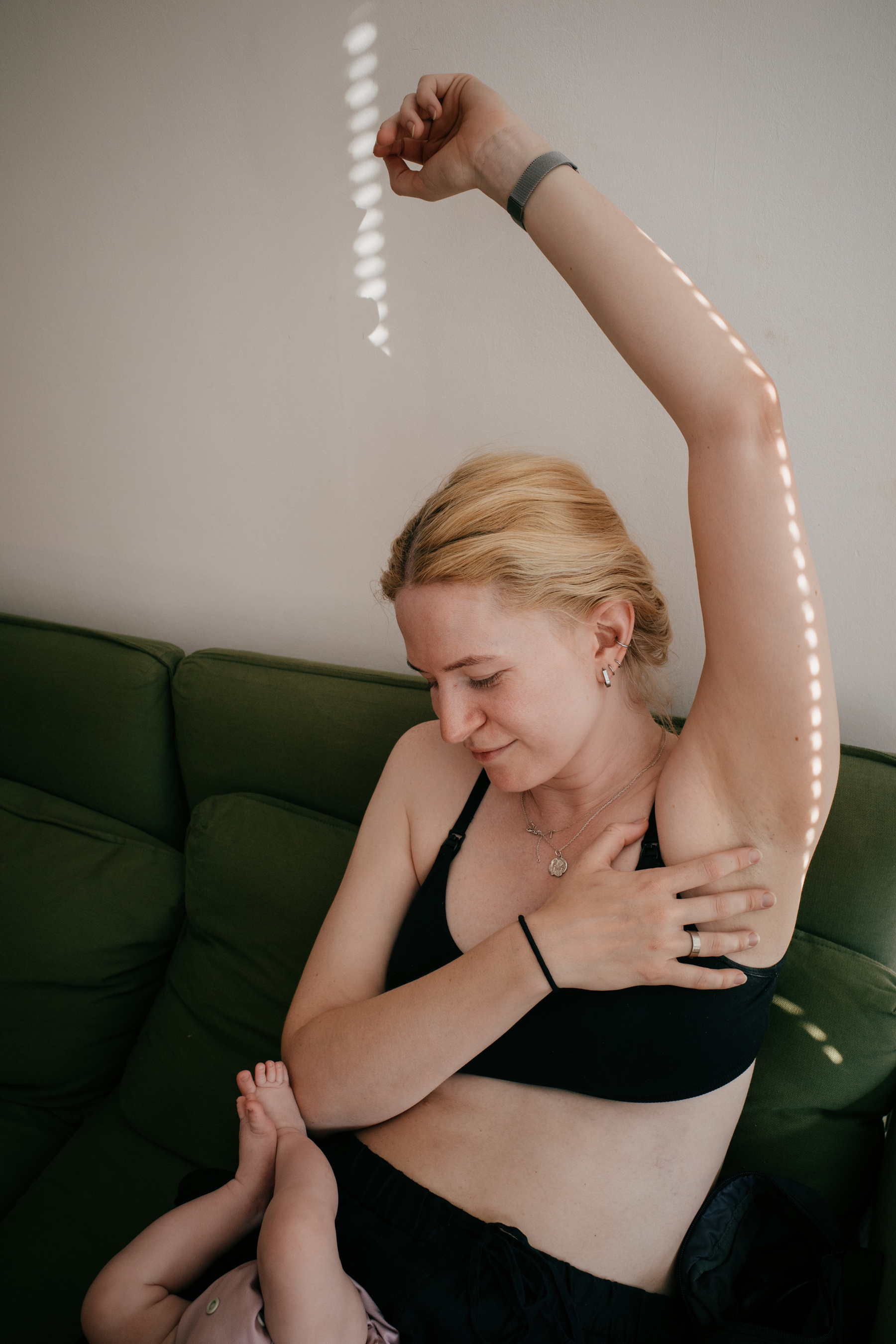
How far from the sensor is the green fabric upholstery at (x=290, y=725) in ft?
4.67

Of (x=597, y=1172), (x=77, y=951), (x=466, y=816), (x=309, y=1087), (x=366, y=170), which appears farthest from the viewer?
(x=77, y=951)

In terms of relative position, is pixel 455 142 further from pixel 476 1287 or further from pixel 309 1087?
pixel 476 1287

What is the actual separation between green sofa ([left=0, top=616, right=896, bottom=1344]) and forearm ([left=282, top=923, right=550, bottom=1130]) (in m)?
0.36

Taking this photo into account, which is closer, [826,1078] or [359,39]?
[826,1078]

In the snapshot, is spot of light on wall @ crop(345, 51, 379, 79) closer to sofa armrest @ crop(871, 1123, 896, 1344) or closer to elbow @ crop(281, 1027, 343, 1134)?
elbow @ crop(281, 1027, 343, 1134)

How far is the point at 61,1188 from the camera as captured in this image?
4.52ft

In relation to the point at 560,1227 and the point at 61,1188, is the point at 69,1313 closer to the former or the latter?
the point at 61,1188

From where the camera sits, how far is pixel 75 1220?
132 centimetres

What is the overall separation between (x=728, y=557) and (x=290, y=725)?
3.01 ft

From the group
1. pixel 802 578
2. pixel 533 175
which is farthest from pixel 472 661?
pixel 533 175

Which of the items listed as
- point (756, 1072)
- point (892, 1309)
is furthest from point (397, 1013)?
point (892, 1309)

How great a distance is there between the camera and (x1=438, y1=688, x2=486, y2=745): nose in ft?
3.24

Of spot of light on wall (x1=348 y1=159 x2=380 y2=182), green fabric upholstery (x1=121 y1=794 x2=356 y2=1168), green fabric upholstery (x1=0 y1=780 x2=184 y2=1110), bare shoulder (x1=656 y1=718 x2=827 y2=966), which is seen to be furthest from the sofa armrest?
spot of light on wall (x1=348 y1=159 x2=380 y2=182)

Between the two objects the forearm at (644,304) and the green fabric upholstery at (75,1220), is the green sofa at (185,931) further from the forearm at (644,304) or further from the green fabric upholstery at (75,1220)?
the forearm at (644,304)
